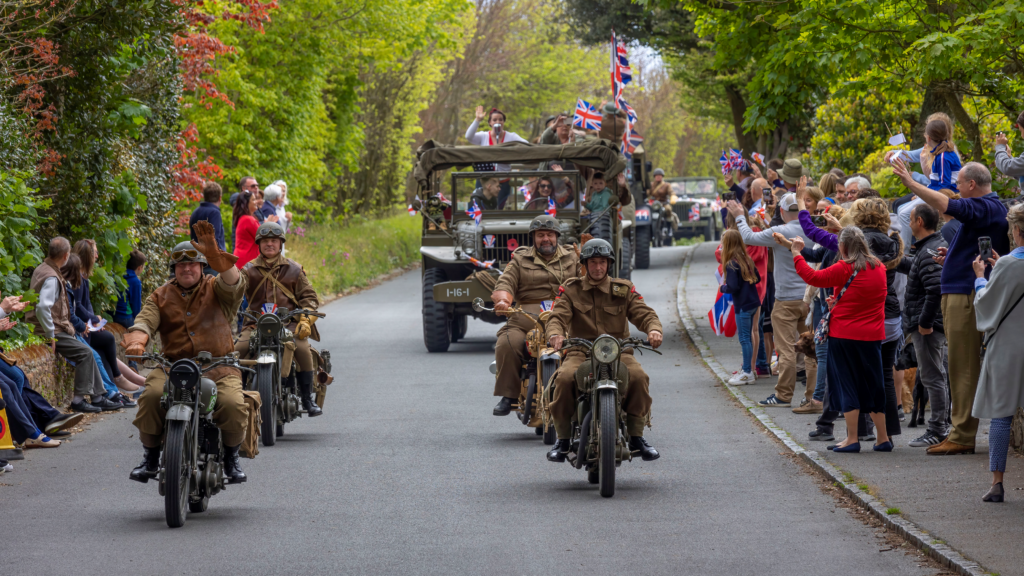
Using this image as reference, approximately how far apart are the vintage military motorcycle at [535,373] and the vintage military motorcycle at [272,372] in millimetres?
1639

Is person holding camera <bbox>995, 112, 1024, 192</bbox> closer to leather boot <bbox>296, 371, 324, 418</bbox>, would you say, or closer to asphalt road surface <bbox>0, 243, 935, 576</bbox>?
asphalt road surface <bbox>0, 243, 935, 576</bbox>

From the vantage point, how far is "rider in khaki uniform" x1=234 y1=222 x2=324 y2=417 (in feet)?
36.1

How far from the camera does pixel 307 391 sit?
36.6ft

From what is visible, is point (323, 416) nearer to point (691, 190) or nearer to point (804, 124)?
point (804, 124)

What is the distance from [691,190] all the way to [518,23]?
1061 centimetres

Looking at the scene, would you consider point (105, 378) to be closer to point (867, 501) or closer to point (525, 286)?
point (525, 286)

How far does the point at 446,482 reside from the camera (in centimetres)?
891

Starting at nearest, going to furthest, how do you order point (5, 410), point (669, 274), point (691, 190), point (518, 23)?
point (5, 410)
point (669, 274)
point (691, 190)
point (518, 23)

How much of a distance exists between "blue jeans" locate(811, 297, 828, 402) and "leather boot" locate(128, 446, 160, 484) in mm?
5596

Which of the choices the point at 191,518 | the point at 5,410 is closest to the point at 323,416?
the point at 5,410

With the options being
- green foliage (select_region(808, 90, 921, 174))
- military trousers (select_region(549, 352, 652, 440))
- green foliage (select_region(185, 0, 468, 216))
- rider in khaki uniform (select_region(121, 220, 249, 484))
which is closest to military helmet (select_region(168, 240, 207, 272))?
rider in khaki uniform (select_region(121, 220, 249, 484))

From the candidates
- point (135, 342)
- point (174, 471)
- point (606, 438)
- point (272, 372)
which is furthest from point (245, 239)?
point (606, 438)

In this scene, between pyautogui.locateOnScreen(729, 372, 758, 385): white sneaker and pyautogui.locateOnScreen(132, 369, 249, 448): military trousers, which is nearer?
pyautogui.locateOnScreen(132, 369, 249, 448): military trousers

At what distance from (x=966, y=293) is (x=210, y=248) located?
16.6 ft
